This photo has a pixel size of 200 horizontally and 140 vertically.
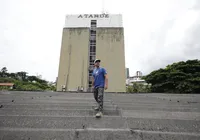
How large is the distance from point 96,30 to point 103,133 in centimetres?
2043

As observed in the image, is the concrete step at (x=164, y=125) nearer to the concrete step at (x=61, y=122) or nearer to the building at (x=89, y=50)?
the concrete step at (x=61, y=122)

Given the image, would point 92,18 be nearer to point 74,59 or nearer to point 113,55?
point 113,55

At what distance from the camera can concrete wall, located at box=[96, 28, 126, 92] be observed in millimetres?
18609

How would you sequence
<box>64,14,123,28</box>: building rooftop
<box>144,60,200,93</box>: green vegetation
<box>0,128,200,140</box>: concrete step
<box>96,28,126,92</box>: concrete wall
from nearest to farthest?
<box>0,128,200,140</box>: concrete step < <box>144,60,200,93</box>: green vegetation < <box>96,28,126,92</box>: concrete wall < <box>64,14,123,28</box>: building rooftop

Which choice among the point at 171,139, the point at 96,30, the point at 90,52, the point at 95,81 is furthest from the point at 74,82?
the point at 171,139

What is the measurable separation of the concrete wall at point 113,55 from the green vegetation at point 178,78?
3.82m

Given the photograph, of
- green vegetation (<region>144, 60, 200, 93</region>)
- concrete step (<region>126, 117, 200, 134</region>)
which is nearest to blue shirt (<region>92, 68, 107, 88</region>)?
concrete step (<region>126, 117, 200, 134</region>)

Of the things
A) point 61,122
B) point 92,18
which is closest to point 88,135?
point 61,122

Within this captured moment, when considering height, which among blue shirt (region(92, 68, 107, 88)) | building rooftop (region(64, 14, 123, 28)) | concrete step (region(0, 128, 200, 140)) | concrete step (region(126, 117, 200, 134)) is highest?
building rooftop (region(64, 14, 123, 28))

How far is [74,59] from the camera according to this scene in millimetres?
19641

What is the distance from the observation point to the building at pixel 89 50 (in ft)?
61.5

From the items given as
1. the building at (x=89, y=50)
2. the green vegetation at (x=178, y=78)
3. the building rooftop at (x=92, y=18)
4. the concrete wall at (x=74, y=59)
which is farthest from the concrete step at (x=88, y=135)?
the building rooftop at (x=92, y=18)

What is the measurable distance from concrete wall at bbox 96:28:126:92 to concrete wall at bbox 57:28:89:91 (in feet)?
7.19

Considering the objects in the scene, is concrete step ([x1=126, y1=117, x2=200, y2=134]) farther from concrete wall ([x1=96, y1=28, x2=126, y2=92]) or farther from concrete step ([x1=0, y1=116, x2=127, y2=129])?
concrete wall ([x1=96, y1=28, x2=126, y2=92])
